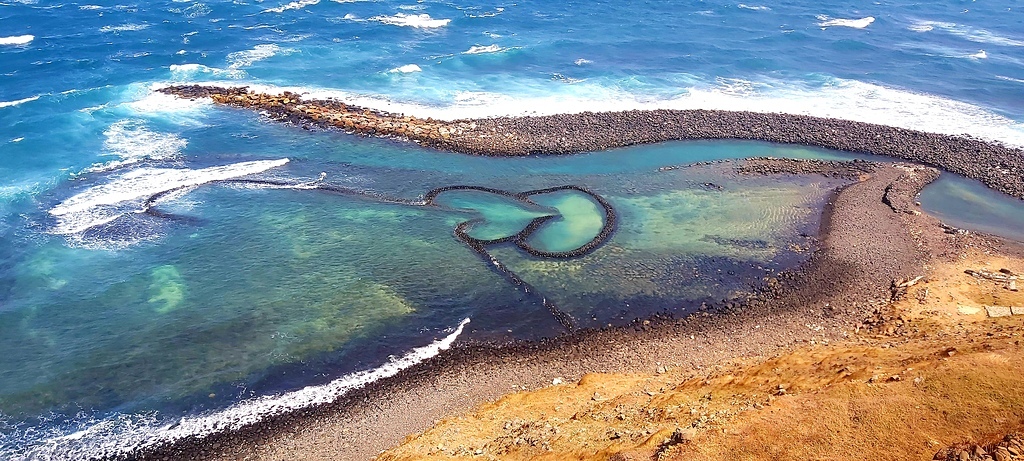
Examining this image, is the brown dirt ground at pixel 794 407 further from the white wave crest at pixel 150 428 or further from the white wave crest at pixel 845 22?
the white wave crest at pixel 845 22

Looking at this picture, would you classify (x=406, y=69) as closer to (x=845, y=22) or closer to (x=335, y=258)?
(x=335, y=258)

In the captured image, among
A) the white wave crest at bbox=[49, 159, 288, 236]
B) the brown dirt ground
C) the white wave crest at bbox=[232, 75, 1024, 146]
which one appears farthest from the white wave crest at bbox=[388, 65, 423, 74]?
the brown dirt ground

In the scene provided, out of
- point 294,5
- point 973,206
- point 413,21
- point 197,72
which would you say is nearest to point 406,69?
point 413,21

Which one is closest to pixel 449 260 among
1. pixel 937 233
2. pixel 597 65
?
pixel 937 233

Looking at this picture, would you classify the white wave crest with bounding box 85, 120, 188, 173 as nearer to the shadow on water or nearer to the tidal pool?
the tidal pool

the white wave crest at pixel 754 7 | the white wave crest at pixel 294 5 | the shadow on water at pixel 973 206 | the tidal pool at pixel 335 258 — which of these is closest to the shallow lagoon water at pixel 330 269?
the tidal pool at pixel 335 258
